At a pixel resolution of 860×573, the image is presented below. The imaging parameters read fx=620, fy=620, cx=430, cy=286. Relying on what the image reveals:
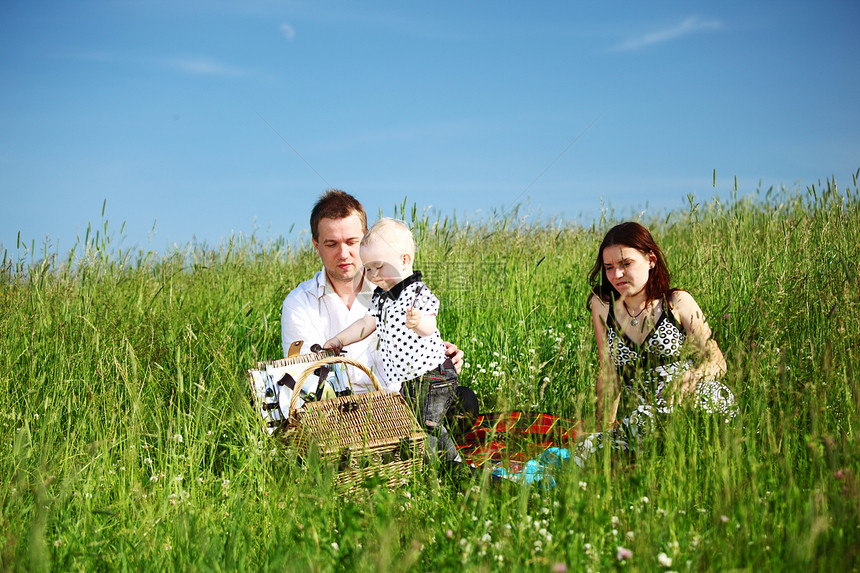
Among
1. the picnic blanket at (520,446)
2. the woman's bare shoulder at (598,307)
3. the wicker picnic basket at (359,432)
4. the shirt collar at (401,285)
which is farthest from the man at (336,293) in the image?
the woman's bare shoulder at (598,307)

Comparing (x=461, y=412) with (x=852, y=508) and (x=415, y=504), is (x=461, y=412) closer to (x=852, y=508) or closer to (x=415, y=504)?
(x=415, y=504)

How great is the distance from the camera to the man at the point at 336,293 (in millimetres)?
3566

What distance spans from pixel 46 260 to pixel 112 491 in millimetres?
2905

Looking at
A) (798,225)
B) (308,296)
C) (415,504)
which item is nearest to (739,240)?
(798,225)

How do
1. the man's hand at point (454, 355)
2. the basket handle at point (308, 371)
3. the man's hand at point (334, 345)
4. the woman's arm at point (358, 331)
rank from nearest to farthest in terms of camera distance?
the basket handle at point (308, 371), the man's hand at point (334, 345), the woman's arm at point (358, 331), the man's hand at point (454, 355)

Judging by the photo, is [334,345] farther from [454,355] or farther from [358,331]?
[454,355]

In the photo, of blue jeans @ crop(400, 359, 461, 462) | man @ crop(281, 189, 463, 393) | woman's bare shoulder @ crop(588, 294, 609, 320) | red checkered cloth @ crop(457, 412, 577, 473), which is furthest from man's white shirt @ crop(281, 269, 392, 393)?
woman's bare shoulder @ crop(588, 294, 609, 320)

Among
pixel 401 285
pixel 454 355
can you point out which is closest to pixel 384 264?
pixel 401 285

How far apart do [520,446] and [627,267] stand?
132cm

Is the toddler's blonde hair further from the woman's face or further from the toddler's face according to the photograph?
the woman's face

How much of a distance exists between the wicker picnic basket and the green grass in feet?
0.36

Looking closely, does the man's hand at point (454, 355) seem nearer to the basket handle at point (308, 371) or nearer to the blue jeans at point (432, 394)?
the blue jeans at point (432, 394)

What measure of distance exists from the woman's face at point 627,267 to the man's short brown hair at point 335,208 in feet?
4.69

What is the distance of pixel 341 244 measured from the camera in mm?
3586
